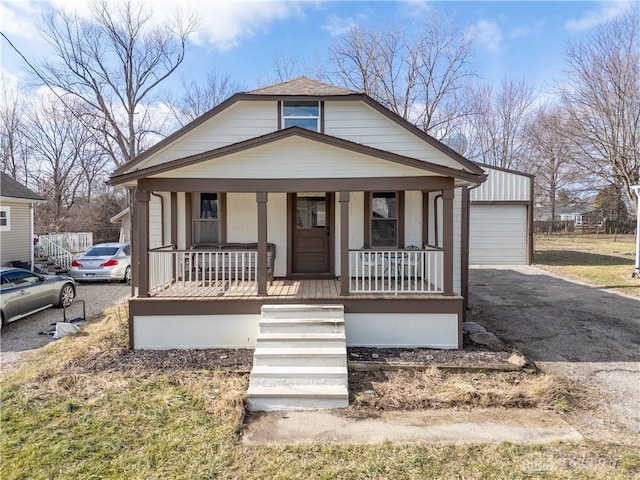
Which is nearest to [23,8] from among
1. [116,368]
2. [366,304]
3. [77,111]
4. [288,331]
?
[116,368]

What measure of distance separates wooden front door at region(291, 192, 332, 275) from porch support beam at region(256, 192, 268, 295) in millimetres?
2165

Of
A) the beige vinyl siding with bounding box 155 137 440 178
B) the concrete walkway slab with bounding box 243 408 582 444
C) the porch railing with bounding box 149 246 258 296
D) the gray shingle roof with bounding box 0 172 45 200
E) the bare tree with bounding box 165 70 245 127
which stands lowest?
the concrete walkway slab with bounding box 243 408 582 444

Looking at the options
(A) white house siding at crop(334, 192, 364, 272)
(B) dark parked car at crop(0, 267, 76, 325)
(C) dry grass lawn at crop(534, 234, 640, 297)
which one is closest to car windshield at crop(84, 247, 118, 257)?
(B) dark parked car at crop(0, 267, 76, 325)

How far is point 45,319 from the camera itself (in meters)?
8.38

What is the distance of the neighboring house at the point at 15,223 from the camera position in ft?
44.1

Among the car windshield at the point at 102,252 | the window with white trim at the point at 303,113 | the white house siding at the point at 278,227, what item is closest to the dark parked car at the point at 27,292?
the car windshield at the point at 102,252

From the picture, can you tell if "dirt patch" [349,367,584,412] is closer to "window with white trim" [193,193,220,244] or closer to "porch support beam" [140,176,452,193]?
"porch support beam" [140,176,452,193]

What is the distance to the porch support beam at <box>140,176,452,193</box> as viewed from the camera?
20.3 feet

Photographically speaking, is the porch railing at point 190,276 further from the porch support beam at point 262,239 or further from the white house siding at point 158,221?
the white house siding at point 158,221

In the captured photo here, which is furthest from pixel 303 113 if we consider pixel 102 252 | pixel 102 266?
pixel 102 252

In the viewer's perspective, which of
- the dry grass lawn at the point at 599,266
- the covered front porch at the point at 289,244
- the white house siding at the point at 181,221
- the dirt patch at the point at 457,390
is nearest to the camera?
the dirt patch at the point at 457,390

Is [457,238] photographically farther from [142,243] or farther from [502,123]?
[502,123]

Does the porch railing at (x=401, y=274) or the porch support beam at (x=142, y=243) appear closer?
the porch support beam at (x=142, y=243)

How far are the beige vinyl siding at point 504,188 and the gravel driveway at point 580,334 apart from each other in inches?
176
